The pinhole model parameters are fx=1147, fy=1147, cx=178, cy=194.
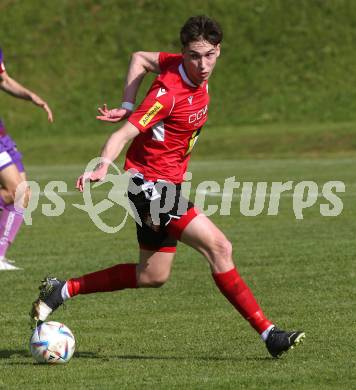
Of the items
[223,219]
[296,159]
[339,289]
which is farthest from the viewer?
[296,159]

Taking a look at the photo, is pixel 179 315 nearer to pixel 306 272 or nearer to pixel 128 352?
pixel 128 352

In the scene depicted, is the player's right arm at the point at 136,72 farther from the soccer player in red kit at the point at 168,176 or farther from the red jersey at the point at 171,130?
the red jersey at the point at 171,130

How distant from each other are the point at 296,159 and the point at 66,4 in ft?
78.7

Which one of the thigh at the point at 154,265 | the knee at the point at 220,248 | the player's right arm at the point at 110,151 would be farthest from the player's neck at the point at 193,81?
the thigh at the point at 154,265

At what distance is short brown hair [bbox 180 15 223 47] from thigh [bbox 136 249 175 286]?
1.60 m

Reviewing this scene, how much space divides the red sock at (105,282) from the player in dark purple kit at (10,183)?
11.8 ft

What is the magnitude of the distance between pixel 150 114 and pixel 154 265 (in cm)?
125

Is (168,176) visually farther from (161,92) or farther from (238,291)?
(238,291)

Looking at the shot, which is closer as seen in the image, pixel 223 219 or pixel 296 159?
pixel 223 219

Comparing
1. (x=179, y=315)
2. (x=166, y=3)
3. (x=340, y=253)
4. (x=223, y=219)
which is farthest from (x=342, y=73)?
(x=179, y=315)

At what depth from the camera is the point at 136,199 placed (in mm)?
8359

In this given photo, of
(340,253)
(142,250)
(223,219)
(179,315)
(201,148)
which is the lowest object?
(201,148)

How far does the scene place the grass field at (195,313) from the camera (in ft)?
24.4

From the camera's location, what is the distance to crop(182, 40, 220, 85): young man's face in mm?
8000
